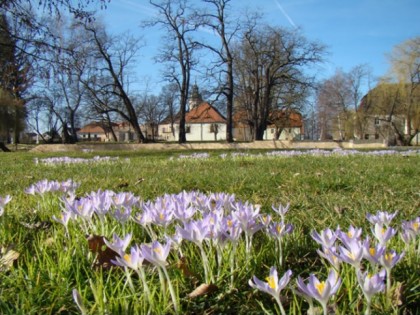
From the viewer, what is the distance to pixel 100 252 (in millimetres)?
1705

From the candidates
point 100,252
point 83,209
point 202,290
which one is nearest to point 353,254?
point 202,290

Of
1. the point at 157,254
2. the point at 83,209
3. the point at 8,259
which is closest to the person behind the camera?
the point at 157,254

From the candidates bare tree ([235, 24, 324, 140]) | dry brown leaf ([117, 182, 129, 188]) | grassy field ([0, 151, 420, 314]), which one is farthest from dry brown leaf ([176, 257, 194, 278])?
bare tree ([235, 24, 324, 140])

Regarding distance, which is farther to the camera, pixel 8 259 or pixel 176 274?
pixel 8 259

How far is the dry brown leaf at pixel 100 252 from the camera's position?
1644mm

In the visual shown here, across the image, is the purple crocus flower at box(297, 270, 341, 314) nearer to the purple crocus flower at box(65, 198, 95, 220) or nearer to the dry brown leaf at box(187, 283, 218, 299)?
the dry brown leaf at box(187, 283, 218, 299)

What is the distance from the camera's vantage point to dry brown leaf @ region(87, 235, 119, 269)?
1.64 m

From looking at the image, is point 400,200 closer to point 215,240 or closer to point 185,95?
point 215,240

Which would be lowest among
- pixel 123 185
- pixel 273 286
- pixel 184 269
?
pixel 123 185

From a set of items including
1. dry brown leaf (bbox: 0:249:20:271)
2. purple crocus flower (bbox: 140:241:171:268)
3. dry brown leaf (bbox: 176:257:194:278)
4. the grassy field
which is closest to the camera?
purple crocus flower (bbox: 140:241:171:268)

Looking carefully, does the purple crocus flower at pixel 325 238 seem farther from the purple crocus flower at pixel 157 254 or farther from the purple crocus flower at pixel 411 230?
the purple crocus flower at pixel 157 254

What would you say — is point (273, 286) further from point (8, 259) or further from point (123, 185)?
point (123, 185)

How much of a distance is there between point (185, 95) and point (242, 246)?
118ft

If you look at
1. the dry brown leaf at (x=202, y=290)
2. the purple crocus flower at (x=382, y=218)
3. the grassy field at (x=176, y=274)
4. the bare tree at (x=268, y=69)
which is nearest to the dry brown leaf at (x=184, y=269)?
the grassy field at (x=176, y=274)
